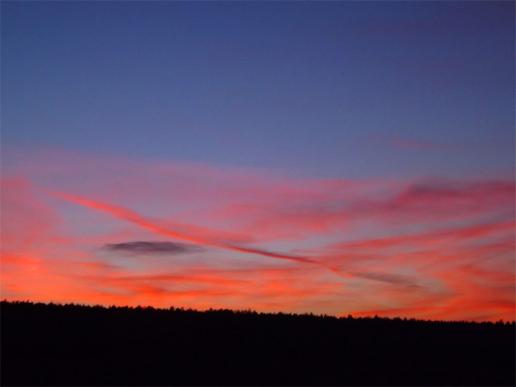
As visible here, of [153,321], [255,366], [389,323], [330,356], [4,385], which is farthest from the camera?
[389,323]

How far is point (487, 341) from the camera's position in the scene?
35188 mm

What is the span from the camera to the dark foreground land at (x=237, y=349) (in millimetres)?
27453

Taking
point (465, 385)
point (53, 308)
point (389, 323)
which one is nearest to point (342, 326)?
point (389, 323)

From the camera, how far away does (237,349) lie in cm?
3225

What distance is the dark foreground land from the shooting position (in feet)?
90.1

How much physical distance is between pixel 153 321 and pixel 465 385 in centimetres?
1783

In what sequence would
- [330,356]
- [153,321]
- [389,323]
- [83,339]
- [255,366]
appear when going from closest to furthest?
[255,366], [330,356], [83,339], [153,321], [389,323]

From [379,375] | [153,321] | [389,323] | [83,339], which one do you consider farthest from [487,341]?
[83,339]

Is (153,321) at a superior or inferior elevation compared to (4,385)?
superior

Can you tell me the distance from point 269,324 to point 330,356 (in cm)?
831

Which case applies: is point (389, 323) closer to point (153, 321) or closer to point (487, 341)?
point (487, 341)

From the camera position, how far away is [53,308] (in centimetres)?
4166

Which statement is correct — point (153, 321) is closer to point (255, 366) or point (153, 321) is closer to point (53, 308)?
point (53, 308)

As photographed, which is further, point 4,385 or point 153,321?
point 153,321
